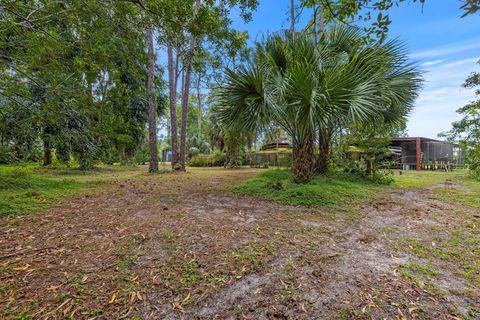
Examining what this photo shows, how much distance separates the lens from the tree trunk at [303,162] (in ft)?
18.5

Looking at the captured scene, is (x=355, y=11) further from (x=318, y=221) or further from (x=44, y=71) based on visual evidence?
(x=44, y=71)

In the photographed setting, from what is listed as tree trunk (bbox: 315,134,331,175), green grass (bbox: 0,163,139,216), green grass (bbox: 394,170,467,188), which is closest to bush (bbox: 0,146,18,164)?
green grass (bbox: 0,163,139,216)

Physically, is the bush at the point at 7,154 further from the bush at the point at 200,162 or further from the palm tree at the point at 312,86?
the bush at the point at 200,162

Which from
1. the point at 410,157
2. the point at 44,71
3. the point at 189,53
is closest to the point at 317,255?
the point at 189,53

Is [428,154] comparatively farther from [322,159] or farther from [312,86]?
[312,86]

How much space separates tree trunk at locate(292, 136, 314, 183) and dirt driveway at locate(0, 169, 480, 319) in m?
2.08

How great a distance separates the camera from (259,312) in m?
1.53

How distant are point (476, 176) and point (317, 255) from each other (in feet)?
32.9

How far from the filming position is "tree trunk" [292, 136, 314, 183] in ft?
18.5

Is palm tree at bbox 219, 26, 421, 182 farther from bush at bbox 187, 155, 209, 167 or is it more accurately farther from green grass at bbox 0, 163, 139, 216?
bush at bbox 187, 155, 209, 167

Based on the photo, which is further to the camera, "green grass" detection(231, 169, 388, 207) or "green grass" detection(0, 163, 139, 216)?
"green grass" detection(231, 169, 388, 207)

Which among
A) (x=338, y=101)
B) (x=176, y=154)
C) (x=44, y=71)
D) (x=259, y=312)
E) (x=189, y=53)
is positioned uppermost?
(x=189, y=53)

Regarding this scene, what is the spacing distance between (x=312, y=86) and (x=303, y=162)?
1.99m

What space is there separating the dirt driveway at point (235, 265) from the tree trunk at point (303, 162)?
2.08m
